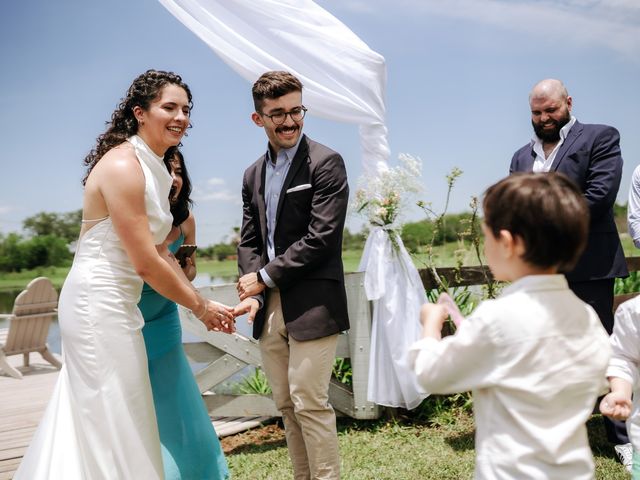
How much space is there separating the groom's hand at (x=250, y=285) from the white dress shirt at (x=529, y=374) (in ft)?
5.36

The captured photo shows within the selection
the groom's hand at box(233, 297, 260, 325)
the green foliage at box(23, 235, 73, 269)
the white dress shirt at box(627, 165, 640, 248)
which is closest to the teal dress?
the groom's hand at box(233, 297, 260, 325)

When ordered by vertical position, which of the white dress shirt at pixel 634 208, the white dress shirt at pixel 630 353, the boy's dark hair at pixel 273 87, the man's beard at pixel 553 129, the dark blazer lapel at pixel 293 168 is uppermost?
the boy's dark hair at pixel 273 87

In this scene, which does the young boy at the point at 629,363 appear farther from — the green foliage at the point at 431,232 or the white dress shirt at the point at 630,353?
the green foliage at the point at 431,232

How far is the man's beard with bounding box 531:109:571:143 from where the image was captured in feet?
12.6

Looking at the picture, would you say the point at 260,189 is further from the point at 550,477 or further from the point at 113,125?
the point at 550,477

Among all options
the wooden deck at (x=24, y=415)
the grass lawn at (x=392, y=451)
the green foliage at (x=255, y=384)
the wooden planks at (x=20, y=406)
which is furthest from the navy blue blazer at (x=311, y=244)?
the green foliage at (x=255, y=384)

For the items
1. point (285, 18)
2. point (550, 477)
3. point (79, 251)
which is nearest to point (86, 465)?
point (79, 251)

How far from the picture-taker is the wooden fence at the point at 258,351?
4.63m

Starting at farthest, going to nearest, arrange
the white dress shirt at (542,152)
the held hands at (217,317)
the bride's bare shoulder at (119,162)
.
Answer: the white dress shirt at (542,152)
the held hands at (217,317)
the bride's bare shoulder at (119,162)

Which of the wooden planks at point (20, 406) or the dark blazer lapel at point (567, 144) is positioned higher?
the dark blazer lapel at point (567, 144)

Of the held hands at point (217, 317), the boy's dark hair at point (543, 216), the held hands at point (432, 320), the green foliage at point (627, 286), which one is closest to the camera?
the boy's dark hair at point (543, 216)

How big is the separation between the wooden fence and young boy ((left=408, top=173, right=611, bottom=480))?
10.0 ft

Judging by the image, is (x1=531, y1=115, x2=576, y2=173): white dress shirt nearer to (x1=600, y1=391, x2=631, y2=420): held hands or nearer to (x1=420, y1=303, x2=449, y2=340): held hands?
(x1=600, y1=391, x2=631, y2=420): held hands

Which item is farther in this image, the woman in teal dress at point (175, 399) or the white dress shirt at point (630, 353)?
the woman in teal dress at point (175, 399)
